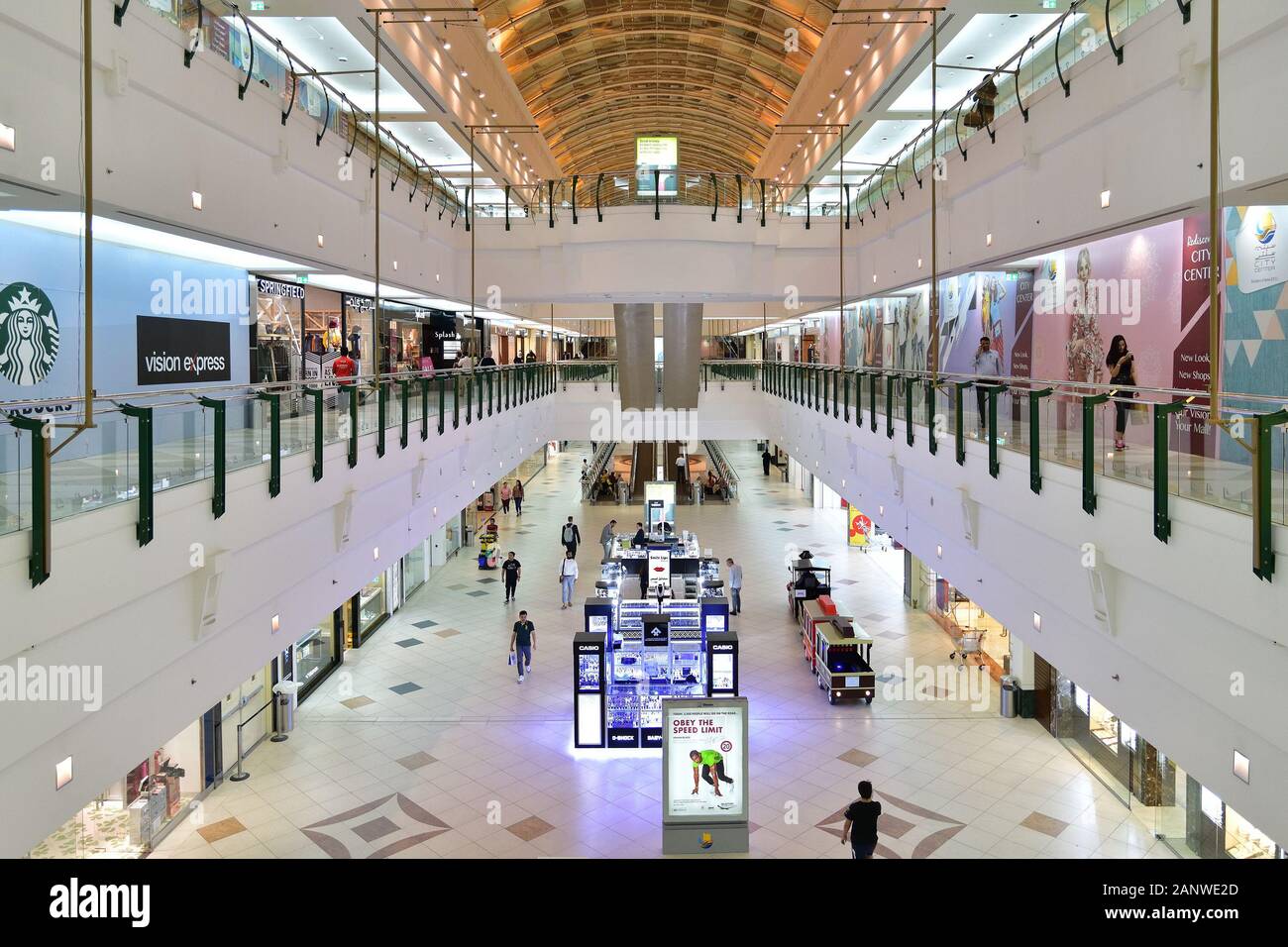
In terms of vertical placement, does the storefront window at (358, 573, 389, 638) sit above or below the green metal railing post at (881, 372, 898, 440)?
below

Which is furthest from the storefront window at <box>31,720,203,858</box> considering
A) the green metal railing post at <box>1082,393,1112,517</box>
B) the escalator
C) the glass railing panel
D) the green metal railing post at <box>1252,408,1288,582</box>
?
the escalator

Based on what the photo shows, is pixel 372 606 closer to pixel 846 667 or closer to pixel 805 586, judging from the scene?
pixel 805 586

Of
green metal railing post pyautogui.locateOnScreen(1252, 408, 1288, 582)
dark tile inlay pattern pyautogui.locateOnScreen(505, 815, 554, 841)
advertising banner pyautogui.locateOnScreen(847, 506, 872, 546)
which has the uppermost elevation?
green metal railing post pyautogui.locateOnScreen(1252, 408, 1288, 582)

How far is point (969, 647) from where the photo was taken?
66.6ft

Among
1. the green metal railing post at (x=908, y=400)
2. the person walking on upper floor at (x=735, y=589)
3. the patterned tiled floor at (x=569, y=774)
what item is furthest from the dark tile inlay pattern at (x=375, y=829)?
the person walking on upper floor at (x=735, y=589)

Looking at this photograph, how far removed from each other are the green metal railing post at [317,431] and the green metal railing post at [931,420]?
26.1ft

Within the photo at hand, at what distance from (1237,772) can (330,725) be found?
48.3ft

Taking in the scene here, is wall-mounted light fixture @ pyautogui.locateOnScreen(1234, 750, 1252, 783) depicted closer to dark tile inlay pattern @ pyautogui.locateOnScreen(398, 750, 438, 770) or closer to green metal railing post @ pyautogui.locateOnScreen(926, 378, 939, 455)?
green metal railing post @ pyautogui.locateOnScreen(926, 378, 939, 455)

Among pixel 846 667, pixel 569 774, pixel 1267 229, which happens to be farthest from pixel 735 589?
pixel 1267 229

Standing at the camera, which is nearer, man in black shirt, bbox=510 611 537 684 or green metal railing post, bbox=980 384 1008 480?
green metal railing post, bbox=980 384 1008 480

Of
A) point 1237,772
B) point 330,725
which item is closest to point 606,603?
point 330,725

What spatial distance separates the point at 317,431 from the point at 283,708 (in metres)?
7.78

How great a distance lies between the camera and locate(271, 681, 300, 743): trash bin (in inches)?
649

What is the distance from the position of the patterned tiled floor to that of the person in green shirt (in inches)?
43.1
